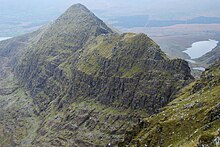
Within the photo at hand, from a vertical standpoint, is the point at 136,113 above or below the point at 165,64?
below

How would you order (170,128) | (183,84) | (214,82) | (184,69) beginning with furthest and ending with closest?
(184,69), (183,84), (214,82), (170,128)

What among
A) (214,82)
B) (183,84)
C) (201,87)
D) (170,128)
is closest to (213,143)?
(170,128)

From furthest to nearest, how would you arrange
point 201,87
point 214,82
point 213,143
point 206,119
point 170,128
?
point 201,87 < point 214,82 < point 170,128 < point 206,119 < point 213,143

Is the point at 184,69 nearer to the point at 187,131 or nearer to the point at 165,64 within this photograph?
the point at 165,64

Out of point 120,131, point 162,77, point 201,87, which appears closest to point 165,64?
point 162,77

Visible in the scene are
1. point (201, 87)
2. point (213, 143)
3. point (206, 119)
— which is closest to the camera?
point (213, 143)

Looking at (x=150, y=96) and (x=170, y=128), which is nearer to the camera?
(x=170, y=128)

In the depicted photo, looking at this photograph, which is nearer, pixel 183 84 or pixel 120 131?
pixel 183 84

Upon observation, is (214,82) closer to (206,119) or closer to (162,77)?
(206,119)

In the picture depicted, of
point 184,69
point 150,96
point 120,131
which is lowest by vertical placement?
point 120,131
